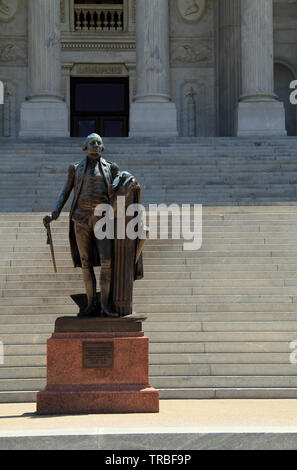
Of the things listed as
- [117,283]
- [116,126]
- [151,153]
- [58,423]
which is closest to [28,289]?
[117,283]

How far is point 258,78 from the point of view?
1063 inches

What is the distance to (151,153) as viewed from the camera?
23047 millimetres

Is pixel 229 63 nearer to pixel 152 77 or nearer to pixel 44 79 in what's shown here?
pixel 152 77

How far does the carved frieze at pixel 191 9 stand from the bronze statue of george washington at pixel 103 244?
2399 cm

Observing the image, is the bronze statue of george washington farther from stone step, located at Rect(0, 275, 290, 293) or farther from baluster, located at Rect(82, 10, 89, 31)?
baluster, located at Rect(82, 10, 89, 31)

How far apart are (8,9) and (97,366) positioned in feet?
83.6

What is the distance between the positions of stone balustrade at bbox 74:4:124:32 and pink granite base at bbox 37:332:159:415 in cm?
2455

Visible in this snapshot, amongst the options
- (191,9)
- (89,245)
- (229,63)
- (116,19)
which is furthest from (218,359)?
(191,9)

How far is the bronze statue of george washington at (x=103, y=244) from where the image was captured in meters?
10.2

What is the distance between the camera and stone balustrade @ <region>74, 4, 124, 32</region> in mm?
32938

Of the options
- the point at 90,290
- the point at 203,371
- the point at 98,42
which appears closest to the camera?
the point at 90,290

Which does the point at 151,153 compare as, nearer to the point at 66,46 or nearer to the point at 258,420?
the point at 66,46

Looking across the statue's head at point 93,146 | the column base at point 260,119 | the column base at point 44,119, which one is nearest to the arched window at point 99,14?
the column base at point 44,119

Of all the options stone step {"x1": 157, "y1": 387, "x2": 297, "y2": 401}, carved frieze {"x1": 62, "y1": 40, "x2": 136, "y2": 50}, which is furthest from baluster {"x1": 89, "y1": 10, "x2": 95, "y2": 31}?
stone step {"x1": 157, "y1": 387, "x2": 297, "y2": 401}
